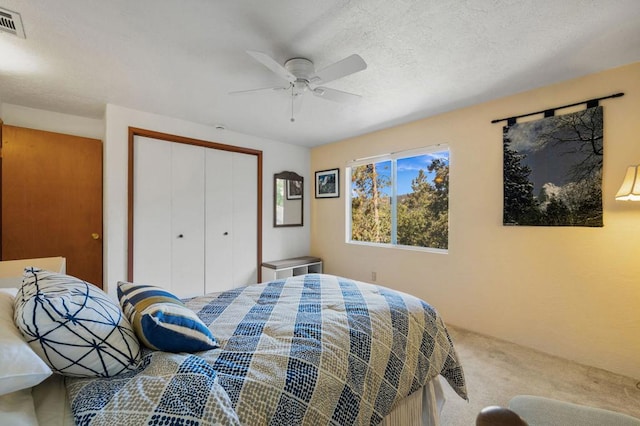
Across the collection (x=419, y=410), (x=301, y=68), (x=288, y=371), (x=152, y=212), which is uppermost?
(x=301, y=68)

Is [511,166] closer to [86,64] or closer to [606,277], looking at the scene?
[606,277]

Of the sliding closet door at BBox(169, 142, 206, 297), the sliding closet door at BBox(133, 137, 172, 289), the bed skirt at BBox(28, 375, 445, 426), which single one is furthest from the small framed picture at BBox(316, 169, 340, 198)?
the bed skirt at BBox(28, 375, 445, 426)

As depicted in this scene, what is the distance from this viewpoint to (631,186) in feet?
5.97

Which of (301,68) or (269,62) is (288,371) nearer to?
(269,62)

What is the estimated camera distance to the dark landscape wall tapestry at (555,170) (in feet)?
6.97

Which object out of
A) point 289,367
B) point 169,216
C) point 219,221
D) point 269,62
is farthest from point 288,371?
point 219,221

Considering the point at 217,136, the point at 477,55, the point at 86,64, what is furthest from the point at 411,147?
the point at 86,64

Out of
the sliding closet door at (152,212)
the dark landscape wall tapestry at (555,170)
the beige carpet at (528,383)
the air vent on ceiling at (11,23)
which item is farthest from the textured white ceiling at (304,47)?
the beige carpet at (528,383)

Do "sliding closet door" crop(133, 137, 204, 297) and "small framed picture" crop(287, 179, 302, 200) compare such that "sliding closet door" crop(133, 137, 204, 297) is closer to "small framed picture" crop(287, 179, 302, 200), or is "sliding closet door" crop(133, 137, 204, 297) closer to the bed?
"small framed picture" crop(287, 179, 302, 200)

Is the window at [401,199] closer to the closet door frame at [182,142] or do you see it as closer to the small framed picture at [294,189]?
the small framed picture at [294,189]

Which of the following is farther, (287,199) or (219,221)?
(287,199)

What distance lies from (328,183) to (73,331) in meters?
3.78

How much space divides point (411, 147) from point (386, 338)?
8.52 ft

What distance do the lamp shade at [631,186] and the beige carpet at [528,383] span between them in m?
1.34
